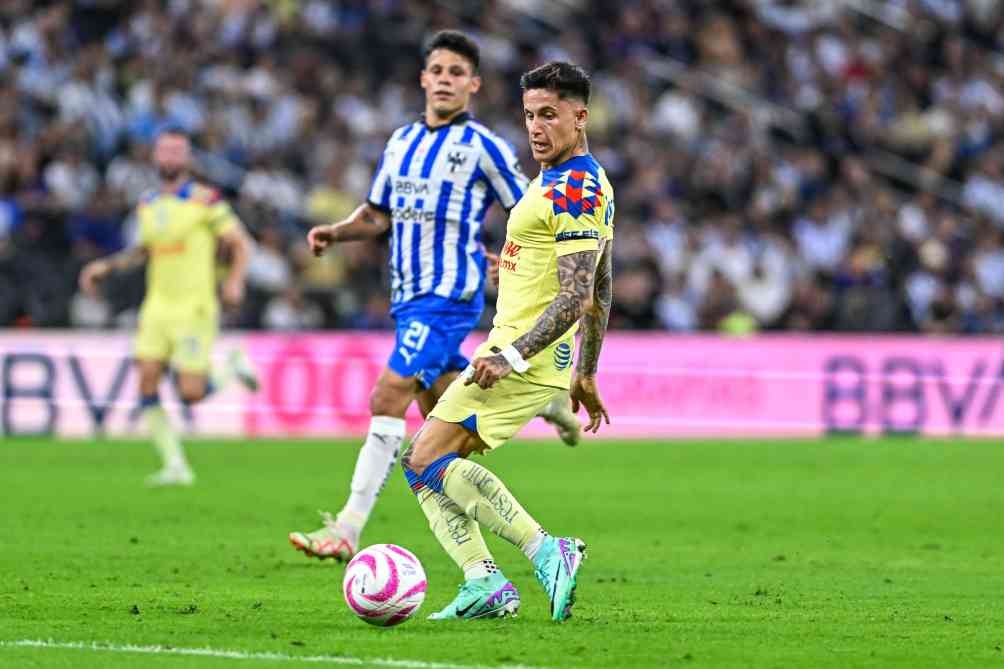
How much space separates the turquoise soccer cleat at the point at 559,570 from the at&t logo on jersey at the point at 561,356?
772mm

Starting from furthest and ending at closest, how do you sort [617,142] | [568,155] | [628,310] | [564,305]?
[617,142] < [628,310] < [568,155] < [564,305]

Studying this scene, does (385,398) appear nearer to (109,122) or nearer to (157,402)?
(157,402)

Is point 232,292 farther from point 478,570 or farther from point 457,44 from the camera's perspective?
point 478,570

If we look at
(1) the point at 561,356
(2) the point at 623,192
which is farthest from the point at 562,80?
(2) the point at 623,192

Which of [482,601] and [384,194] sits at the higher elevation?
[384,194]

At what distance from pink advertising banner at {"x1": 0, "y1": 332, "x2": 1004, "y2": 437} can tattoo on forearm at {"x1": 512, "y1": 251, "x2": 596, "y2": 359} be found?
13.9 metres

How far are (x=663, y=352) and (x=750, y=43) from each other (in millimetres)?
8428

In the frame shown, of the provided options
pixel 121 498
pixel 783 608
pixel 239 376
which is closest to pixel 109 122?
pixel 239 376

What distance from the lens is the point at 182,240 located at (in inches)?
645

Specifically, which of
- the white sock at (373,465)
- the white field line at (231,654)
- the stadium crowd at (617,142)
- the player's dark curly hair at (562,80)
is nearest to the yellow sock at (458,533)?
the white field line at (231,654)

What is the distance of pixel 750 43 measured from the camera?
29.5 m

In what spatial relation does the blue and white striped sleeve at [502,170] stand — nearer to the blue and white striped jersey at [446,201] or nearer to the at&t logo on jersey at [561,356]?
the blue and white striped jersey at [446,201]

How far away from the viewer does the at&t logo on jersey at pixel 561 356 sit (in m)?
8.41

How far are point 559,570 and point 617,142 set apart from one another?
18730mm
